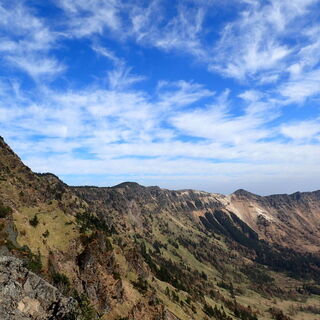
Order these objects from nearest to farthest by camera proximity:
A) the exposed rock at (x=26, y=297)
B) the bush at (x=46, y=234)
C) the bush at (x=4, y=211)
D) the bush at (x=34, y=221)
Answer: the exposed rock at (x=26, y=297), the bush at (x=4, y=211), the bush at (x=46, y=234), the bush at (x=34, y=221)

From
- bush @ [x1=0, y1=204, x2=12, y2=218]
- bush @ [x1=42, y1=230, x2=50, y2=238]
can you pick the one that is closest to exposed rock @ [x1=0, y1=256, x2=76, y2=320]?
bush @ [x1=0, y1=204, x2=12, y2=218]

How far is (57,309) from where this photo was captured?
209 ft

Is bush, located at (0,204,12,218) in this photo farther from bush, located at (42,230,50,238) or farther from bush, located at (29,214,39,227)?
bush, located at (42,230,50,238)

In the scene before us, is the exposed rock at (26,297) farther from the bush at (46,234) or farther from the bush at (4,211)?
the bush at (46,234)

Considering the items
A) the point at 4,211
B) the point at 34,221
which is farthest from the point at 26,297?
the point at 34,221

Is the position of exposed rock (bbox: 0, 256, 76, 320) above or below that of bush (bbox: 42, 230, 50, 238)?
below

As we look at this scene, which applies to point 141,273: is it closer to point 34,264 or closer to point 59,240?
point 59,240

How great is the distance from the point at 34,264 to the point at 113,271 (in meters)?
39.2

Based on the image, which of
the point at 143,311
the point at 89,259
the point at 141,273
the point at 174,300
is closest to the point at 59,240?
the point at 89,259

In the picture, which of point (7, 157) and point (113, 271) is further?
point (7, 157)

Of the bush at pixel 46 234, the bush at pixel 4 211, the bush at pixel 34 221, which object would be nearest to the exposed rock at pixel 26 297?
the bush at pixel 4 211

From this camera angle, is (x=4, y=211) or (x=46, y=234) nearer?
(x=4, y=211)

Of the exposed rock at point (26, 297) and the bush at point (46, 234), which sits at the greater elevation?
the bush at point (46, 234)

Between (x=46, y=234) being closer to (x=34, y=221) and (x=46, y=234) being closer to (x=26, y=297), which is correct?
(x=34, y=221)
